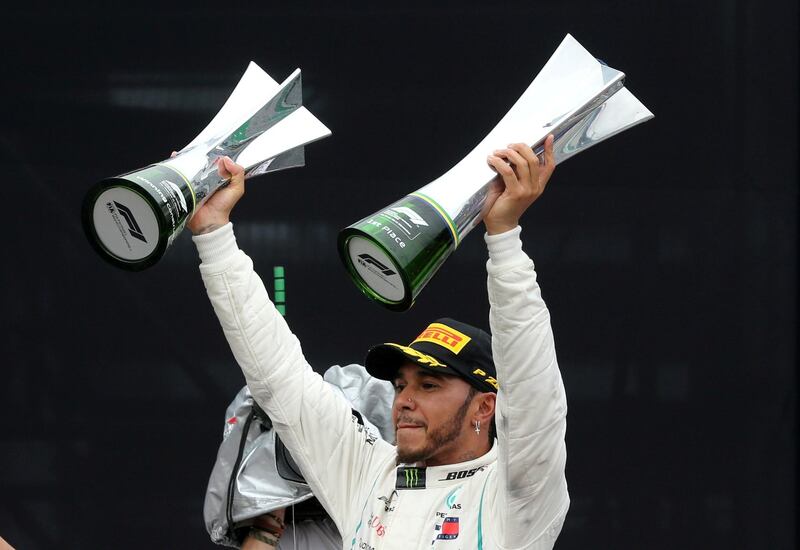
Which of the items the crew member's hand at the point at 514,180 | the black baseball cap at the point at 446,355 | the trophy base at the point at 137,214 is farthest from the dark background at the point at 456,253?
the crew member's hand at the point at 514,180

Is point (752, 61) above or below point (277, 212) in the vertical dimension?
above

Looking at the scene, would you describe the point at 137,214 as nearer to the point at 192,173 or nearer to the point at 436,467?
the point at 192,173

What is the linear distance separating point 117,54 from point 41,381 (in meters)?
0.76

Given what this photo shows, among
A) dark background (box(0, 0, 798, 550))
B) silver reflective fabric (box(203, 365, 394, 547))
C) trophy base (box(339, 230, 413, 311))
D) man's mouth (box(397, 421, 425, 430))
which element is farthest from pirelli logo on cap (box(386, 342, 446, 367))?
dark background (box(0, 0, 798, 550))

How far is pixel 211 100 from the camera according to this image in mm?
3295

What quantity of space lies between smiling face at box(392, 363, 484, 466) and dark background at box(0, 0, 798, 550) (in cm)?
94

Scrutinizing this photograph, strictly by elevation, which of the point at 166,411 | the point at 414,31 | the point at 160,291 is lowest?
the point at 166,411

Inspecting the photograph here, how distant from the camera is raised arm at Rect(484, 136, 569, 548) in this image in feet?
6.43

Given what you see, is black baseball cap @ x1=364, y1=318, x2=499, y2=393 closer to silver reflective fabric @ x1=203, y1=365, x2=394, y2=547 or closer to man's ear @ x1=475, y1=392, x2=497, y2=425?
man's ear @ x1=475, y1=392, x2=497, y2=425

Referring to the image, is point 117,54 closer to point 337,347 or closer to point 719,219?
point 337,347

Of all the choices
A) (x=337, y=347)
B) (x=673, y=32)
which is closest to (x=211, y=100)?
(x=337, y=347)

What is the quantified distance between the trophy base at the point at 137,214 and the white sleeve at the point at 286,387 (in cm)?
31

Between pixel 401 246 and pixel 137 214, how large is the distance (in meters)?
0.40

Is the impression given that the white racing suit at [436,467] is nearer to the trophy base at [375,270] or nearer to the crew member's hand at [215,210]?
the crew member's hand at [215,210]
